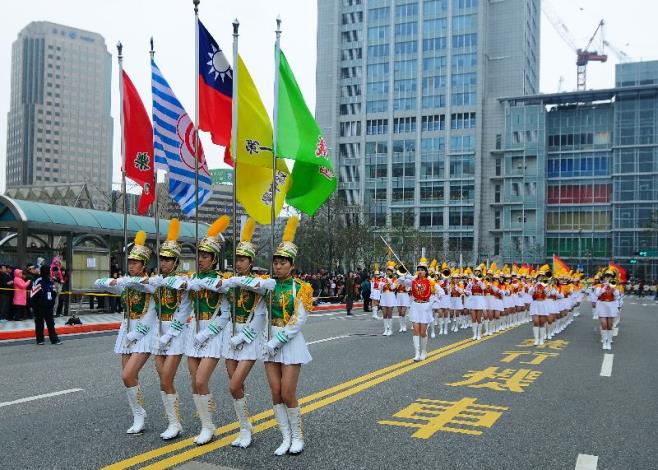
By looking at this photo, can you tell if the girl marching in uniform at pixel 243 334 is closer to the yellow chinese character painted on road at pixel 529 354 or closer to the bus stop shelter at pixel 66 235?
the yellow chinese character painted on road at pixel 529 354

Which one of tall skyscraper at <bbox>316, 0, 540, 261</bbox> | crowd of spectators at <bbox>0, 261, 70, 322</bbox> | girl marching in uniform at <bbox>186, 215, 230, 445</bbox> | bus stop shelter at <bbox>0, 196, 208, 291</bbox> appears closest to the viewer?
girl marching in uniform at <bbox>186, 215, 230, 445</bbox>

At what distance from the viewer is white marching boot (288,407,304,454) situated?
6422 mm

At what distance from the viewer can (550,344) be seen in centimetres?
1727

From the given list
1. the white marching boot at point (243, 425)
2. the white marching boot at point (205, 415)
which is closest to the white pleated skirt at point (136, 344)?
the white marching boot at point (205, 415)

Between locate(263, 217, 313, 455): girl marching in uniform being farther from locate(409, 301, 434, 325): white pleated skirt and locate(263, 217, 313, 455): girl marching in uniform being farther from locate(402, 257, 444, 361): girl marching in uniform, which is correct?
locate(409, 301, 434, 325): white pleated skirt

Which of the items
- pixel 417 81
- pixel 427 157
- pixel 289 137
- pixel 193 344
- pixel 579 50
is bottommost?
pixel 193 344

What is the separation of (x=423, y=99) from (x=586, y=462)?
98.1m

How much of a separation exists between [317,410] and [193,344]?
2.25 metres

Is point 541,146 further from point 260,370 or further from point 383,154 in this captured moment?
point 260,370

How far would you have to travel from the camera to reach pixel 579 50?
148 m

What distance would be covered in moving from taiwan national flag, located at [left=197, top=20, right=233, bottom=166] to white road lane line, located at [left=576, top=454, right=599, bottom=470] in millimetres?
5549

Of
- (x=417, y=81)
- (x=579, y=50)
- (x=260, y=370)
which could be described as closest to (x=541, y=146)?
(x=417, y=81)

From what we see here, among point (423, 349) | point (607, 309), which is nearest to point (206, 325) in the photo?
point (423, 349)

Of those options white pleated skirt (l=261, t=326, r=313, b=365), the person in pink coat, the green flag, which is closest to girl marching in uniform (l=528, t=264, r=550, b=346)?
the green flag
